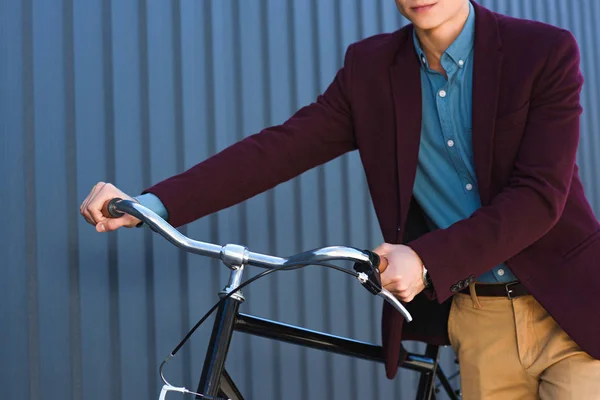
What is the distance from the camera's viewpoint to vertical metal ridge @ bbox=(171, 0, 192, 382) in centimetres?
299

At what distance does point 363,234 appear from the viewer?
11.1 feet

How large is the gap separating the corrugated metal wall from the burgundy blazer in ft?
3.39

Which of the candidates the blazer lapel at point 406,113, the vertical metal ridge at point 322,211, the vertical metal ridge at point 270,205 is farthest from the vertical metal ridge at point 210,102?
the blazer lapel at point 406,113

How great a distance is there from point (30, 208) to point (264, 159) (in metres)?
1.17

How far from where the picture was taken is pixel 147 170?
2.95 meters

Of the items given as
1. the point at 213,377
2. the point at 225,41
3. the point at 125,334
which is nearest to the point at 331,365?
the point at 125,334

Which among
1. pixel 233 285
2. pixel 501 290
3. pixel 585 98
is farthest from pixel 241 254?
pixel 585 98

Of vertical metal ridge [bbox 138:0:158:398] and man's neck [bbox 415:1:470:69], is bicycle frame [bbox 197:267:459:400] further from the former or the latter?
vertical metal ridge [bbox 138:0:158:398]

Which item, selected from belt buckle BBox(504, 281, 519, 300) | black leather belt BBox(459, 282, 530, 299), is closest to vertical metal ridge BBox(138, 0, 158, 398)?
black leather belt BBox(459, 282, 530, 299)

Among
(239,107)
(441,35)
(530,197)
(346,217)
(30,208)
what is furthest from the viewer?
(346,217)

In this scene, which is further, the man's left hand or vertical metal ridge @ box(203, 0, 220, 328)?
vertical metal ridge @ box(203, 0, 220, 328)

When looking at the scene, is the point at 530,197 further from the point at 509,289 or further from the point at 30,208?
the point at 30,208

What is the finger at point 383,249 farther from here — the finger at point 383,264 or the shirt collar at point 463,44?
the shirt collar at point 463,44

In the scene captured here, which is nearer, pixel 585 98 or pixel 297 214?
pixel 297 214
